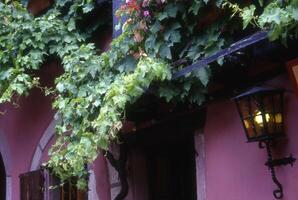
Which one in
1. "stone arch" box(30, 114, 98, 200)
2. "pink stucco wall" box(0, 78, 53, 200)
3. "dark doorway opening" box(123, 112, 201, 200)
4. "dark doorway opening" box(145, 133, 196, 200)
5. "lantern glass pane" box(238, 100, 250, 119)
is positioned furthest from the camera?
"pink stucco wall" box(0, 78, 53, 200)

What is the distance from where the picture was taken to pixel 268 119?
4152 millimetres

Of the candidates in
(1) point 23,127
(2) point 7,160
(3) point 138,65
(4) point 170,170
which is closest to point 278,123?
(3) point 138,65

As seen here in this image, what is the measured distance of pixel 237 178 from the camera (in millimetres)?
4570

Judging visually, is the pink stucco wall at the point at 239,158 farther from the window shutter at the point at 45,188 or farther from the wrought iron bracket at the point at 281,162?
the window shutter at the point at 45,188

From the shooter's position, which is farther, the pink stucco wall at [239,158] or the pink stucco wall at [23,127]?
the pink stucco wall at [23,127]

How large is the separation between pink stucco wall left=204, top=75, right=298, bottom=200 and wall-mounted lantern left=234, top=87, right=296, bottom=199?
6 centimetres

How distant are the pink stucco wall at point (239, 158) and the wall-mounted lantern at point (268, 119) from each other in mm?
60

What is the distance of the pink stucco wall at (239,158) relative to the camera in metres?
4.17

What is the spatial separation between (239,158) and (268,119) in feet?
1.84

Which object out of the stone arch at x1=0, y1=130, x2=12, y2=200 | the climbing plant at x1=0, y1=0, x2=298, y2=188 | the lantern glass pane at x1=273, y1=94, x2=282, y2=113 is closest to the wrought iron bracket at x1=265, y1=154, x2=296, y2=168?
the lantern glass pane at x1=273, y1=94, x2=282, y2=113

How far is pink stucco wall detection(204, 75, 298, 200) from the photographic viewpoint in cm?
417

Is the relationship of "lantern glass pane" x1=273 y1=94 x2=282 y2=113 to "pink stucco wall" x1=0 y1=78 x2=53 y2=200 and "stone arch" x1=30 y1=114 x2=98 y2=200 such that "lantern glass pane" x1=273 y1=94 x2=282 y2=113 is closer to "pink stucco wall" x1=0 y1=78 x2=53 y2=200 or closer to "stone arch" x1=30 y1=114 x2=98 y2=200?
"stone arch" x1=30 y1=114 x2=98 y2=200

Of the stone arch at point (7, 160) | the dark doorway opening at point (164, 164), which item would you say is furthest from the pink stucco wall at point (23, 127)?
the dark doorway opening at point (164, 164)

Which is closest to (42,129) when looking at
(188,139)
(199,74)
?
(188,139)
